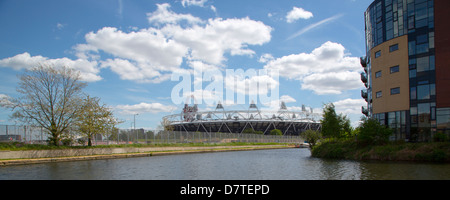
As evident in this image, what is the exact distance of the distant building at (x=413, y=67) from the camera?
122 feet

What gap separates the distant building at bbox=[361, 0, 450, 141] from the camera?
37219 millimetres


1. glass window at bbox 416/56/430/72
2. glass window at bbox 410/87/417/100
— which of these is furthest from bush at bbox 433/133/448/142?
glass window at bbox 416/56/430/72

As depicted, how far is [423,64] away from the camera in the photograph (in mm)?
38469

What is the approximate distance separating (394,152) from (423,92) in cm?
905

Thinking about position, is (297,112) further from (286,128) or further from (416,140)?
(416,140)

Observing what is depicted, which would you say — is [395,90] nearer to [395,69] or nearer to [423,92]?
[395,69]

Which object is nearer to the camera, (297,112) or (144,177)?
(144,177)

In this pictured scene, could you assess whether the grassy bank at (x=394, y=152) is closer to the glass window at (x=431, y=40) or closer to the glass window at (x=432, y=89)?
the glass window at (x=432, y=89)

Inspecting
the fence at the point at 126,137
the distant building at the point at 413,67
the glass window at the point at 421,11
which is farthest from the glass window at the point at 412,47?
the fence at the point at 126,137

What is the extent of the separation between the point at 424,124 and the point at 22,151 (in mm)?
40731

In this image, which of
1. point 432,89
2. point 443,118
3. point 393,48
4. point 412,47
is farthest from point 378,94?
point 443,118

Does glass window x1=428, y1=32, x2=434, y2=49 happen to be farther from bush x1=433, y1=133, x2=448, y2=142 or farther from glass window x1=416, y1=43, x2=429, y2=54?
bush x1=433, y1=133, x2=448, y2=142
